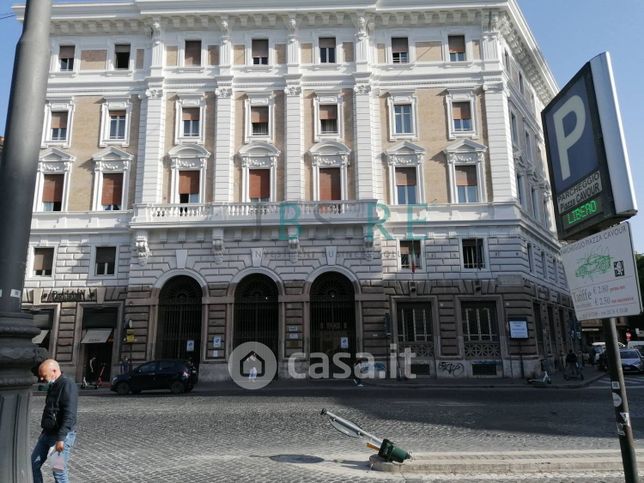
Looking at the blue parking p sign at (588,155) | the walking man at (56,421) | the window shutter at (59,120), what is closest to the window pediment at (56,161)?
the window shutter at (59,120)

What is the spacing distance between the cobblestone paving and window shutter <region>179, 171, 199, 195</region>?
12.4 meters

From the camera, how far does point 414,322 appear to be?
86.2 feet

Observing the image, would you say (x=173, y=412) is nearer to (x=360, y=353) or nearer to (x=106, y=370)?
(x=360, y=353)

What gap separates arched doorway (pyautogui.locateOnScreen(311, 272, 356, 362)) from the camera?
26.2m

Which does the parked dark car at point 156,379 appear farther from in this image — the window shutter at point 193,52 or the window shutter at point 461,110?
the window shutter at point 461,110

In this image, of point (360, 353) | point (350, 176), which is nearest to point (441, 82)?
point (350, 176)

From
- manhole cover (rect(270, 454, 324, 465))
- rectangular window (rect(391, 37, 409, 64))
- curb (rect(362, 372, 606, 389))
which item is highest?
rectangular window (rect(391, 37, 409, 64))

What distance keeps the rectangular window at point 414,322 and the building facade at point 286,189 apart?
8 centimetres

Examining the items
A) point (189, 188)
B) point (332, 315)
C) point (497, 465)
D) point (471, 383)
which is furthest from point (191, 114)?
point (497, 465)

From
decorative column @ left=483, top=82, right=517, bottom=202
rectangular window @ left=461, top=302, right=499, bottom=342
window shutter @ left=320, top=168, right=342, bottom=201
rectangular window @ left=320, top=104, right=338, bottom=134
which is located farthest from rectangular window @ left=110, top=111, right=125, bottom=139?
rectangular window @ left=461, top=302, right=499, bottom=342

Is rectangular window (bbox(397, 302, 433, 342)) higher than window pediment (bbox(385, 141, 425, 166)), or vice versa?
window pediment (bbox(385, 141, 425, 166))

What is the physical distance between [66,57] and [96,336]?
1599 centimetres

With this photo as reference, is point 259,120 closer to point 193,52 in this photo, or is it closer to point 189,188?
point 189,188

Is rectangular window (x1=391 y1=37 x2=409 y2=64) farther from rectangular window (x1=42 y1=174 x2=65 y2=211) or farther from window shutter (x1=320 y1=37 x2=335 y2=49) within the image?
rectangular window (x1=42 y1=174 x2=65 y2=211)
